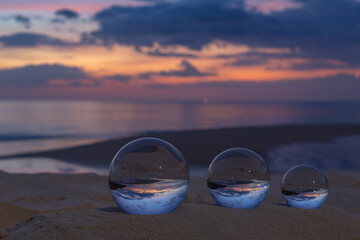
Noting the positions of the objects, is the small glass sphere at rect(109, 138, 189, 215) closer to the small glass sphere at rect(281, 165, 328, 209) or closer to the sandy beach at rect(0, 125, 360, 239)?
the sandy beach at rect(0, 125, 360, 239)

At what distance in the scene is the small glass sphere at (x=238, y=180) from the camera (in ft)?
11.9

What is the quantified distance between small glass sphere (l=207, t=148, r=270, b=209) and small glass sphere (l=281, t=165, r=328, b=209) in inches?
16.0

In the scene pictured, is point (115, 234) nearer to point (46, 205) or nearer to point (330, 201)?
point (46, 205)

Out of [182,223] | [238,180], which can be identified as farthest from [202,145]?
[182,223]

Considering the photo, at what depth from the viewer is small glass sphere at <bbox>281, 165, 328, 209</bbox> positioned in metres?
3.97

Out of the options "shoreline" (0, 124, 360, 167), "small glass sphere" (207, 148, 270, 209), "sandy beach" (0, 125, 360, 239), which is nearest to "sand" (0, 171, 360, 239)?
"sandy beach" (0, 125, 360, 239)

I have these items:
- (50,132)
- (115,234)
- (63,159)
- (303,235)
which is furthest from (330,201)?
(50,132)

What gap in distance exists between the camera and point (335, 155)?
44.8ft

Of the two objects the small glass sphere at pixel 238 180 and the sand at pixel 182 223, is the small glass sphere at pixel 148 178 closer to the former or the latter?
the sand at pixel 182 223

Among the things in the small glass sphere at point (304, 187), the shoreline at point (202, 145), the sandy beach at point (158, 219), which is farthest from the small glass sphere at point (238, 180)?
the shoreline at point (202, 145)

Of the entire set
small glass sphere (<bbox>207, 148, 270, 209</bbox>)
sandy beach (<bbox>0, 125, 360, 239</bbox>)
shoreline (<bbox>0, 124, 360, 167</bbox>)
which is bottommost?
shoreline (<bbox>0, 124, 360, 167</bbox>)

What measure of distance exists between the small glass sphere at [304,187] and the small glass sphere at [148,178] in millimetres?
1278

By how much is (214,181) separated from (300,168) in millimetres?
1011

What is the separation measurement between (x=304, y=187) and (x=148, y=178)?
173cm
